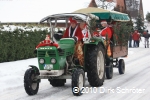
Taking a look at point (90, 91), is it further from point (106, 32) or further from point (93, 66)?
point (106, 32)

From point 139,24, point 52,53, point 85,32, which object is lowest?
point 139,24

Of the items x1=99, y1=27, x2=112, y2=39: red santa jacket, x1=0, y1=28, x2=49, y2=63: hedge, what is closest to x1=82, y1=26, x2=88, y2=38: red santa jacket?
x1=99, y1=27, x2=112, y2=39: red santa jacket

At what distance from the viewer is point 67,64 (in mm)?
9500

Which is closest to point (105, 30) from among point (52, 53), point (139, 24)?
point (52, 53)

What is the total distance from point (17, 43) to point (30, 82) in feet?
24.7

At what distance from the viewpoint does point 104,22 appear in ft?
41.1

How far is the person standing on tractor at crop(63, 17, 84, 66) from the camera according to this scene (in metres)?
9.78

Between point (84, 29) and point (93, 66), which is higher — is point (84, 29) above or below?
above

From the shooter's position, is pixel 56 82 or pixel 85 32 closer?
pixel 85 32

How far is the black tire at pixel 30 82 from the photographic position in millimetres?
9078

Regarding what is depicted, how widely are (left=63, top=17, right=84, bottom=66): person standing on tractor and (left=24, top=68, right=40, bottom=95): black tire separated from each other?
1261 mm

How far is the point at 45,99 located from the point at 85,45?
2.07 meters

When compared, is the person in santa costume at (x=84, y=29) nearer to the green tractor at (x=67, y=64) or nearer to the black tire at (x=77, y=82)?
the green tractor at (x=67, y=64)

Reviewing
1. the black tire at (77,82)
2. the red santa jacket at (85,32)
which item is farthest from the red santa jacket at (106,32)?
the black tire at (77,82)
